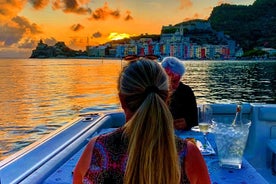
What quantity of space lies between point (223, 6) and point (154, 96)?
123 metres

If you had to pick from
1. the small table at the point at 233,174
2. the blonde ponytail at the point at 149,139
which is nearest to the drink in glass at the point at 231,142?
the small table at the point at 233,174

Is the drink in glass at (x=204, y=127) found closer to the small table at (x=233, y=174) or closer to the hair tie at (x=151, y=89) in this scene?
the small table at (x=233, y=174)

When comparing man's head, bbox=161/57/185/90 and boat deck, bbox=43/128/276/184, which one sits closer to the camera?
boat deck, bbox=43/128/276/184

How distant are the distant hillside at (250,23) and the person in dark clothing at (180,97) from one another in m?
108

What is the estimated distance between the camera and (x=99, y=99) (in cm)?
2219

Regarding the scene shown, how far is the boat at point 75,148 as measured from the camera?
189 cm

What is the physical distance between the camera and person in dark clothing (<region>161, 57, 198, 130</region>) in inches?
116

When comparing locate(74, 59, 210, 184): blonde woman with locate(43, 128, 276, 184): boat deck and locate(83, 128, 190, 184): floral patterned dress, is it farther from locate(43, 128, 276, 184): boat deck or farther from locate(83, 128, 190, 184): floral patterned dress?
locate(43, 128, 276, 184): boat deck

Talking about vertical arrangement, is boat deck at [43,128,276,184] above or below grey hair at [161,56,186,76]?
below

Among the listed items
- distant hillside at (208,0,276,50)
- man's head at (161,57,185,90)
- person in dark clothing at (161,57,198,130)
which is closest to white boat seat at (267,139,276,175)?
person in dark clothing at (161,57,198,130)

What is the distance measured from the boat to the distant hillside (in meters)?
107

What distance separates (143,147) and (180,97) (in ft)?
7.01

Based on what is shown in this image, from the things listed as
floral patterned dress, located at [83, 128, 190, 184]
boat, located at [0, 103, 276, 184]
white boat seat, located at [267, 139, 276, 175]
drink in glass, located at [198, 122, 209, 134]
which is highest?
floral patterned dress, located at [83, 128, 190, 184]

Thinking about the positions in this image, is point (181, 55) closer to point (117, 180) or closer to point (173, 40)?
point (173, 40)
